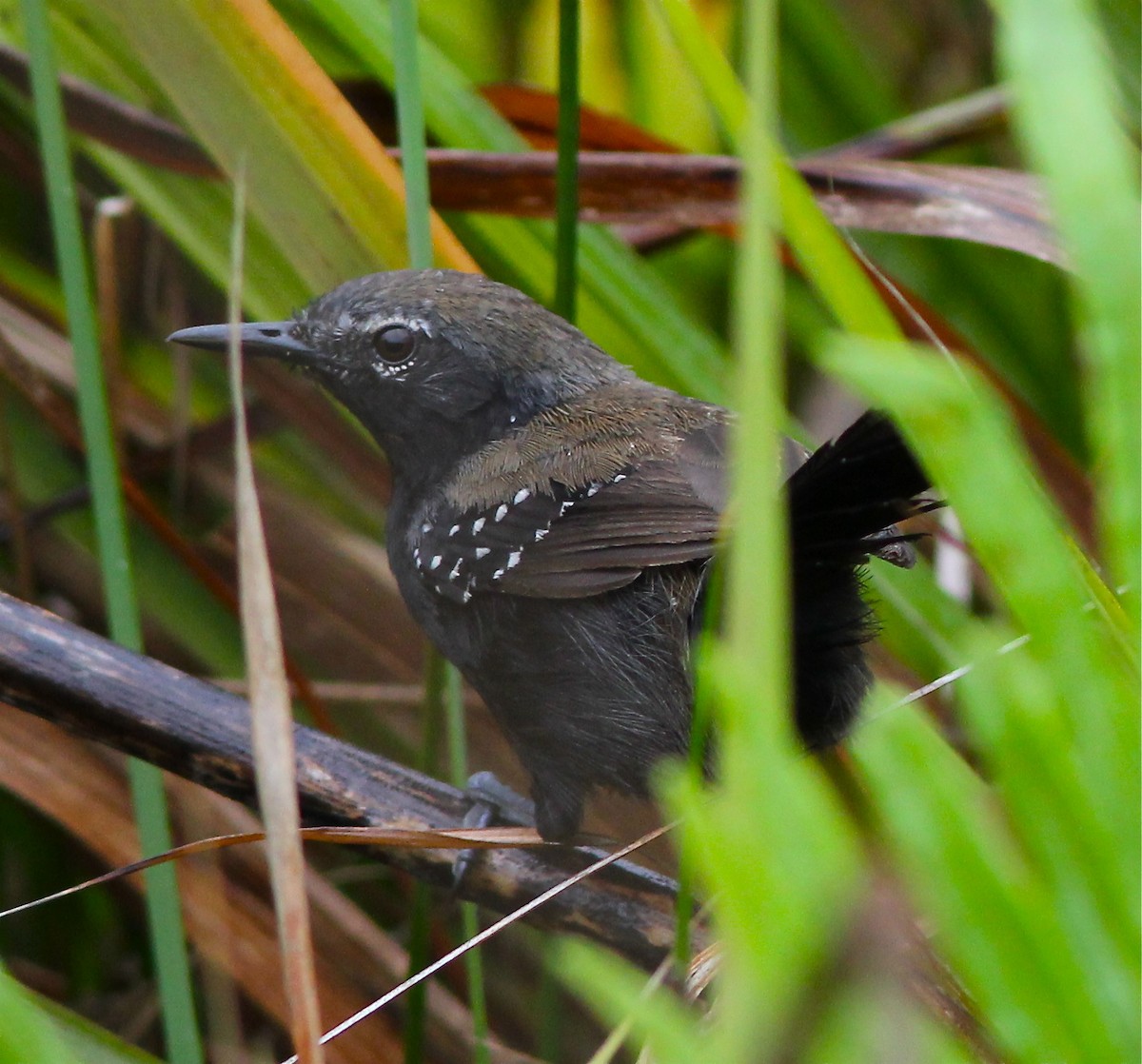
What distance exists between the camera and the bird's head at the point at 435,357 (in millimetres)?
2299

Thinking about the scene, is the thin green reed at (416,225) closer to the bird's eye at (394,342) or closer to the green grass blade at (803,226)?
the bird's eye at (394,342)

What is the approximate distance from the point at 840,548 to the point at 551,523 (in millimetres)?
558

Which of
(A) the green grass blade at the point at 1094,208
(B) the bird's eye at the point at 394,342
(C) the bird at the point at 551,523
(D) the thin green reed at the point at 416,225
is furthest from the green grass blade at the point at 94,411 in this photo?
(A) the green grass blade at the point at 1094,208

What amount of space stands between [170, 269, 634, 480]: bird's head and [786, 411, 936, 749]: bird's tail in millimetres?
676

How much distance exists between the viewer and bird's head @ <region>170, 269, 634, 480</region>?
2299 mm

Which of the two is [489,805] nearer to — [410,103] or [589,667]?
[589,667]

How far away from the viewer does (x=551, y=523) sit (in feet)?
6.97

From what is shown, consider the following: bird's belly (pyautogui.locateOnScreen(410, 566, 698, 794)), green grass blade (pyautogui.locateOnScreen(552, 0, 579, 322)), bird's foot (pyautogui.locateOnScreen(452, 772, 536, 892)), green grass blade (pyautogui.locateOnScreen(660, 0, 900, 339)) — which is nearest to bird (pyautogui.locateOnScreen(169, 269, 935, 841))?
bird's belly (pyautogui.locateOnScreen(410, 566, 698, 794))

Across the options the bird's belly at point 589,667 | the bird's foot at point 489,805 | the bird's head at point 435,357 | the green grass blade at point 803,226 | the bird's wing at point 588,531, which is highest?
the green grass blade at point 803,226

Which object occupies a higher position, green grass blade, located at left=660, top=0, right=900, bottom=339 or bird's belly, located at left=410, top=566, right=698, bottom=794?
green grass blade, located at left=660, top=0, right=900, bottom=339

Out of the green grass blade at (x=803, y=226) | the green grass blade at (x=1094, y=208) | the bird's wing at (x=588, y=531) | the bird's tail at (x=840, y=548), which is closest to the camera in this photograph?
the green grass blade at (x=1094, y=208)

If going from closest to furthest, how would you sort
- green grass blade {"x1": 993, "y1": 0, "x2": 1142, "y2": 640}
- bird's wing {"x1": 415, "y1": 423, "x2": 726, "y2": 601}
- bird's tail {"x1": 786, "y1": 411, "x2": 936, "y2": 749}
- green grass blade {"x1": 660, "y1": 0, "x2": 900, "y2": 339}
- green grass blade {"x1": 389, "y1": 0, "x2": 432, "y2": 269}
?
1. green grass blade {"x1": 993, "y1": 0, "x2": 1142, "y2": 640}
2. green grass blade {"x1": 660, "y1": 0, "x2": 900, "y2": 339}
3. bird's tail {"x1": 786, "y1": 411, "x2": 936, "y2": 749}
4. green grass blade {"x1": 389, "y1": 0, "x2": 432, "y2": 269}
5. bird's wing {"x1": 415, "y1": 423, "x2": 726, "y2": 601}

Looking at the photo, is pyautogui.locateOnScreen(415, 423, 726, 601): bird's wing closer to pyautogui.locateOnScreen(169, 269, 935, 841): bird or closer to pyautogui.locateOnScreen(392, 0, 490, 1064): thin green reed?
pyautogui.locateOnScreen(169, 269, 935, 841): bird

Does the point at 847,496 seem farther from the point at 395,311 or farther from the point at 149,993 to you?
the point at 149,993
